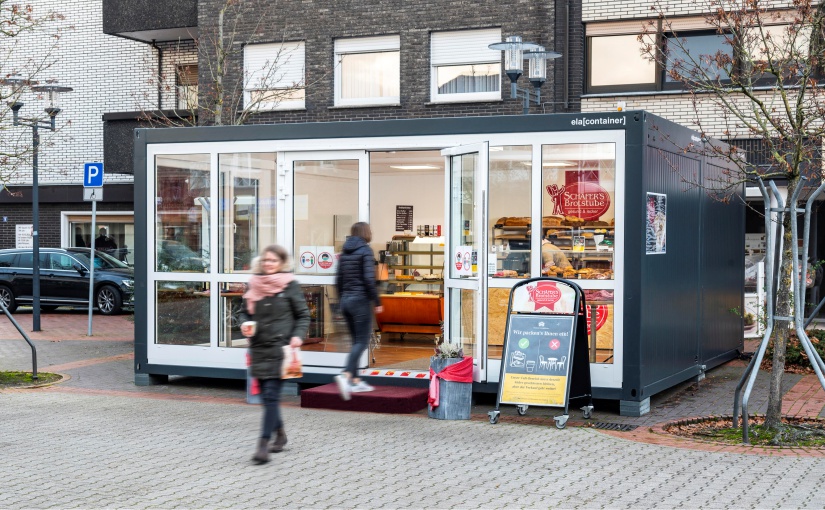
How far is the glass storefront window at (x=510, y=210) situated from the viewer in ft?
37.9

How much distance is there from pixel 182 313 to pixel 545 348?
4803 millimetres

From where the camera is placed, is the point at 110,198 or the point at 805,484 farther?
the point at 110,198

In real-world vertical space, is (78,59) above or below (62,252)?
above

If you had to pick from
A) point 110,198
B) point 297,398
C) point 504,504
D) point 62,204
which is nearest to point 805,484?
point 504,504

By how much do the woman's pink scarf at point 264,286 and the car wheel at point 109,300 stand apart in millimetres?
16401

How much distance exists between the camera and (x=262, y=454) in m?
8.41

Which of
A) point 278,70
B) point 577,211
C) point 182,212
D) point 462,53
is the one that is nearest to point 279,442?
point 577,211

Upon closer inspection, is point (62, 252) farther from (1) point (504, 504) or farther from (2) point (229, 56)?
(1) point (504, 504)

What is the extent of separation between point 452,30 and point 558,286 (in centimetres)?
1242

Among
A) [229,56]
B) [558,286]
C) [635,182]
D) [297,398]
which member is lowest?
[297,398]

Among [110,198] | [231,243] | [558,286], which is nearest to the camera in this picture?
[558,286]

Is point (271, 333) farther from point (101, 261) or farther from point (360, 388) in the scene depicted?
point (101, 261)

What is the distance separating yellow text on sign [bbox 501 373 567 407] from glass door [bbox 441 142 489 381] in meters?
0.78

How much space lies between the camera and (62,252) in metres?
24.8
